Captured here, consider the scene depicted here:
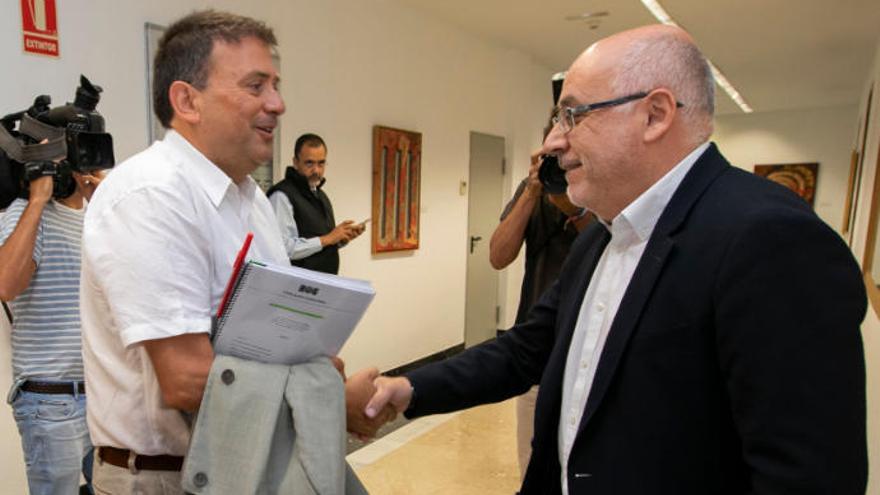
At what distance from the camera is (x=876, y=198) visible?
4.02 metres

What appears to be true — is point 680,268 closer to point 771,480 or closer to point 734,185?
point 734,185

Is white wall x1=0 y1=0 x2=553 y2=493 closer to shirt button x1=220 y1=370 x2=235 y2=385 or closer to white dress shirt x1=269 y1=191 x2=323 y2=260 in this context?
white dress shirt x1=269 y1=191 x2=323 y2=260

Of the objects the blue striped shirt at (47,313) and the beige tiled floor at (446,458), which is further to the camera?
the beige tiled floor at (446,458)

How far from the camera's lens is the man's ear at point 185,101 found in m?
1.09

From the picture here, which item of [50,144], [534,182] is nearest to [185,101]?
[50,144]

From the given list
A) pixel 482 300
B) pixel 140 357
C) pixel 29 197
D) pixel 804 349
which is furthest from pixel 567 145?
pixel 482 300

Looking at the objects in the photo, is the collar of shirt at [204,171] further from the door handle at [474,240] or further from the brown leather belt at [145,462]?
the door handle at [474,240]

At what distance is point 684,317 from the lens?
83cm

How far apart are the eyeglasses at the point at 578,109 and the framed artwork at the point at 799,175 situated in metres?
10.2

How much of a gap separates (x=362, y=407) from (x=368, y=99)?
3174 mm

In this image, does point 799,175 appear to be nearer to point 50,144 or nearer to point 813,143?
point 813,143

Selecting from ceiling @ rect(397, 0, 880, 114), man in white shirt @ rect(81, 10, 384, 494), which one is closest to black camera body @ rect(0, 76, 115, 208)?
man in white shirt @ rect(81, 10, 384, 494)

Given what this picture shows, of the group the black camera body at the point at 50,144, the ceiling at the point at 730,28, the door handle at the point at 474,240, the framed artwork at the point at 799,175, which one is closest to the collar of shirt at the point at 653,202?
the black camera body at the point at 50,144

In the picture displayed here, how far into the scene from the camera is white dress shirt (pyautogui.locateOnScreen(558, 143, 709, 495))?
966 mm
